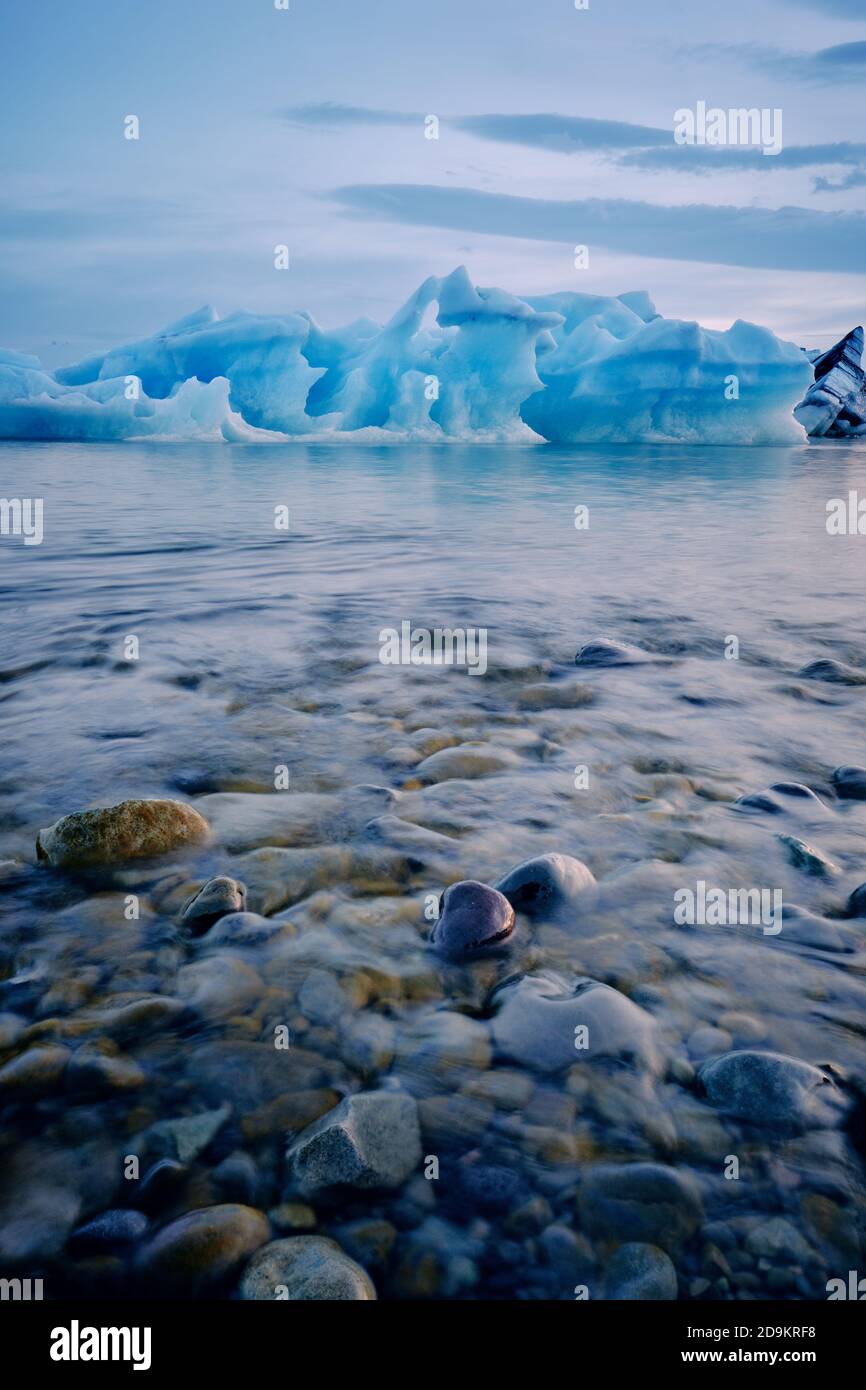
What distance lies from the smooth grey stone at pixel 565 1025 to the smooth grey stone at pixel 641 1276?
0.39m

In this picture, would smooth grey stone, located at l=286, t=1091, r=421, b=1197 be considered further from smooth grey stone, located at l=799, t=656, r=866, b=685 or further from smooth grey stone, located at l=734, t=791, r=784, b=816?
smooth grey stone, located at l=799, t=656, r=866, b=685

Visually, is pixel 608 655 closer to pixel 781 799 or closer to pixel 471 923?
pixel 781 799

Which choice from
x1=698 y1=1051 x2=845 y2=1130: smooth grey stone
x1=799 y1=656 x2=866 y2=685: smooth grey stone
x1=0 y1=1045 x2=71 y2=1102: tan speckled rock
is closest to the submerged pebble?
x1=698 y1=1051 x2=845 y2=1130: smooth grey stone

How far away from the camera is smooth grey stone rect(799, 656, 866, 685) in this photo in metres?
4.35

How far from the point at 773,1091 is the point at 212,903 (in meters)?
1.33

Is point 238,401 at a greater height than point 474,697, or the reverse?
point 238,401

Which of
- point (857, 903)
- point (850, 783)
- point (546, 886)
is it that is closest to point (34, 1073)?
point (546, 886)

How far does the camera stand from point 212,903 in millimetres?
2186

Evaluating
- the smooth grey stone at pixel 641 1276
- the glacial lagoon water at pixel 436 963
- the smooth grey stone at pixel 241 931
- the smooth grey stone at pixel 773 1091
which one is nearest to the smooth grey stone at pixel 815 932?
the glacial lagoon water at pixel 436 963

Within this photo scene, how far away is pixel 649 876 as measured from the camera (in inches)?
94.8

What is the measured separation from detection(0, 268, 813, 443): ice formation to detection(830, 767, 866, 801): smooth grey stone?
2904 cm
